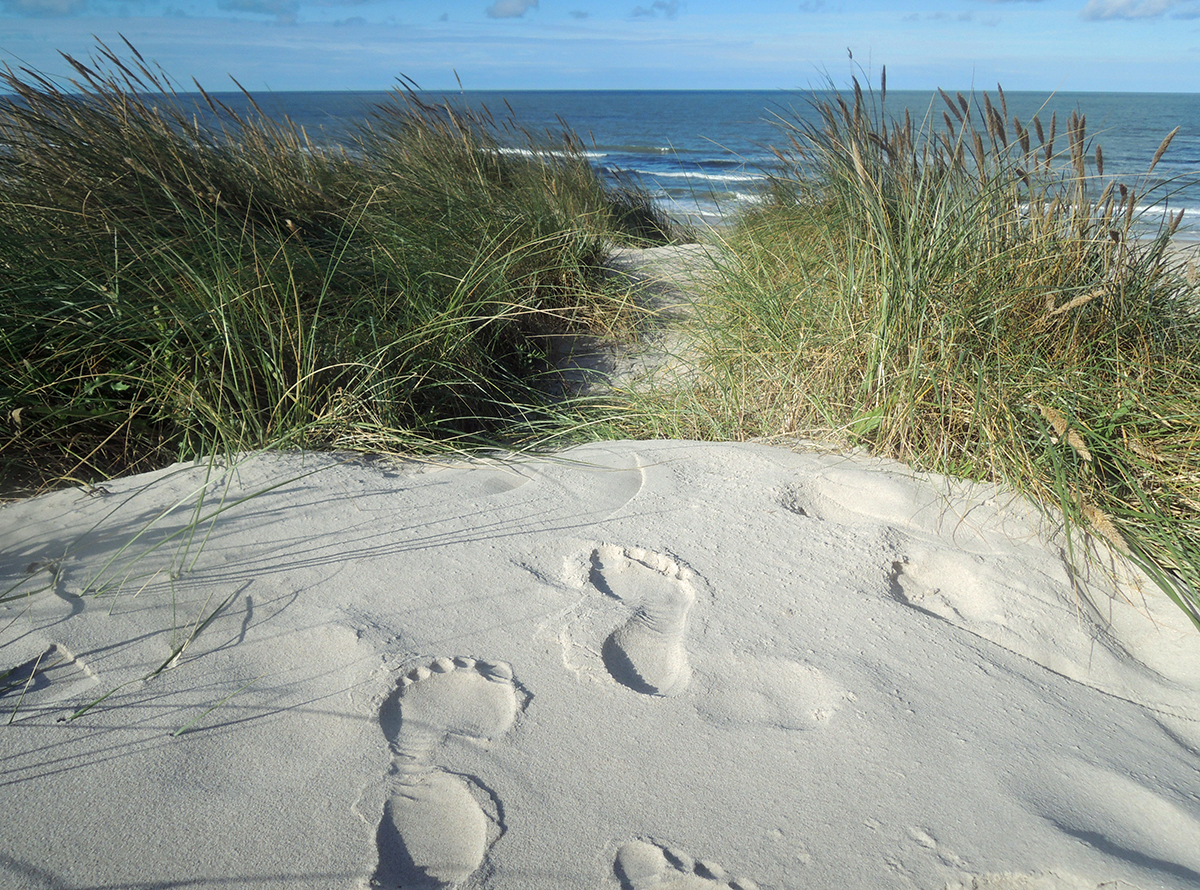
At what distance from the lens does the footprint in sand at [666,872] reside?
99 centimetres

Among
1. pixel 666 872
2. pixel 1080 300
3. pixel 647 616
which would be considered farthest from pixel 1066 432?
pixel 666 872

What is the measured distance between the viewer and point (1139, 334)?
6.97ft

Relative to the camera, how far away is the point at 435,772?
1150 millimetres

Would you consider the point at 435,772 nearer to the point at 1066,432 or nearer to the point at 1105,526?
the point at 1105,526

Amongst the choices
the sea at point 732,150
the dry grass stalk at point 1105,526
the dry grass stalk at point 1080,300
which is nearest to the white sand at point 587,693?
the dry grass stalk at point 1105,526

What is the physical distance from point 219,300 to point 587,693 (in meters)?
1.74

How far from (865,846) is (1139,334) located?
181 cm

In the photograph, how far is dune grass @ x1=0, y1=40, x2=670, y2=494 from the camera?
218 centimetres

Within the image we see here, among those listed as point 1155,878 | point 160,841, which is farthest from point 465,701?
point 1155,878

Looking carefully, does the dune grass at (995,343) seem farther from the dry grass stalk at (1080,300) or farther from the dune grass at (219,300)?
the dune grass at (219,300)

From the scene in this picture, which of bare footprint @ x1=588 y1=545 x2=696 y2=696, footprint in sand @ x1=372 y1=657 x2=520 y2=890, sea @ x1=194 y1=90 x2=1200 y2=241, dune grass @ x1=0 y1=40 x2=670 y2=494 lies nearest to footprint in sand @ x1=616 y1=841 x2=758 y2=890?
footprint in sand @ x1=372 y1=657 x2=520 y2=890

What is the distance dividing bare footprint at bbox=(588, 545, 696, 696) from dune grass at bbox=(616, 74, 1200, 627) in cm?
86

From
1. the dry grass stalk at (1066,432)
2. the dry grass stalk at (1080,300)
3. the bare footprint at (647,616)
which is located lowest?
the bare footprint at (647,616)

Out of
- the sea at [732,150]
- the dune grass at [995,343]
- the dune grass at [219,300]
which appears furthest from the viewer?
the sea at [732,150]
